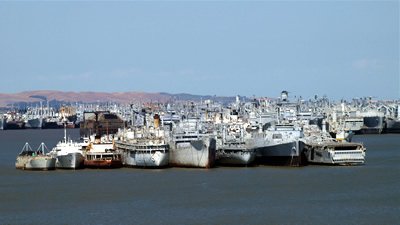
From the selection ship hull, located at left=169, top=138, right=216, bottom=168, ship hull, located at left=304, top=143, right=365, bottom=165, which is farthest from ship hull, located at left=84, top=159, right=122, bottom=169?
ship hull, located at left=304, top=143, right=365, bottom=165

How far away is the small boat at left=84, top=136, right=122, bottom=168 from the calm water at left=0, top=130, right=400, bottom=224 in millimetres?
1499

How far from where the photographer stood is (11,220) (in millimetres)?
39312

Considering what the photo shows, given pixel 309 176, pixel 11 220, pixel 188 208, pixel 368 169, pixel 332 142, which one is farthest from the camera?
pixel 332 142

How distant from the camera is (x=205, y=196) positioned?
46.0m

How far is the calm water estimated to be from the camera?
3925 cm

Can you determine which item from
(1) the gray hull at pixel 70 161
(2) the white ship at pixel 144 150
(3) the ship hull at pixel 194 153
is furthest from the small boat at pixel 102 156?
(3) the ship hull at pixel 194 153

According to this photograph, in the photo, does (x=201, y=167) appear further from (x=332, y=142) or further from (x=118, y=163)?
(x=332, y=142)

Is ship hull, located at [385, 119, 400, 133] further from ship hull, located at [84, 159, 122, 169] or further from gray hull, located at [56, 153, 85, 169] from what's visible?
gray hull, located at [56, 153, 85, 169]

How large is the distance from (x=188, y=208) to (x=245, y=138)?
26.4m

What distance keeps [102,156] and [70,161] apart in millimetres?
2109

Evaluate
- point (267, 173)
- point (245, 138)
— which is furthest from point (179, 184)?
point (245, 138)

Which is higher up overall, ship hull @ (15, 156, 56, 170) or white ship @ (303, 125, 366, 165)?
white ship @ (303, 125, 366, 165)

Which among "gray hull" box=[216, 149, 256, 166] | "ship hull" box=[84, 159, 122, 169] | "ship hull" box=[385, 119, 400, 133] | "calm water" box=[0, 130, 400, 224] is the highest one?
"ship hull" box=[385, 119, 400, 133]

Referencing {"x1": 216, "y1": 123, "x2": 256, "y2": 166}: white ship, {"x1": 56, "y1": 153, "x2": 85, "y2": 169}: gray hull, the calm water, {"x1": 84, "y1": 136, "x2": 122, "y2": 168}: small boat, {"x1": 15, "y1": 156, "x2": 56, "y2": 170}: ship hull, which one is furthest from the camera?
{"x1": 84, "y1": 136, "x2": 122, "y2": 168}: small boat
